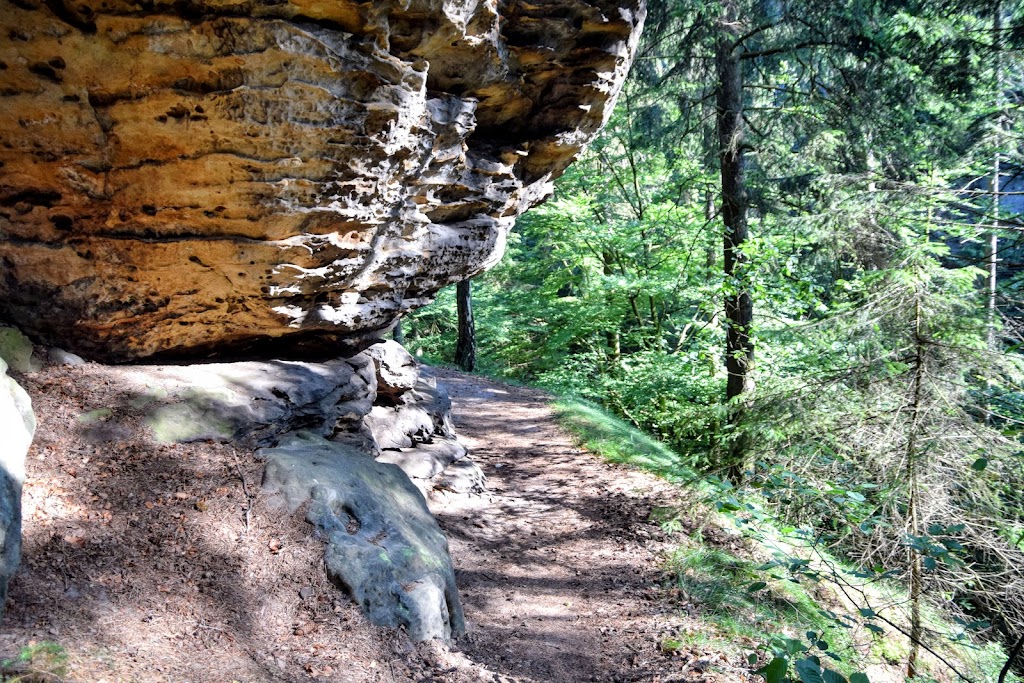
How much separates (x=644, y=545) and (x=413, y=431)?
2911mm

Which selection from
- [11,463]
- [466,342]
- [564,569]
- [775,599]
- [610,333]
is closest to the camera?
[11,463]

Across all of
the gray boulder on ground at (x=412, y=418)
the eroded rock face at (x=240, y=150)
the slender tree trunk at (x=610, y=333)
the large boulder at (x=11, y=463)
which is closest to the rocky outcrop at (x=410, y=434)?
the gray boulder on ground at (x=412, y=418)

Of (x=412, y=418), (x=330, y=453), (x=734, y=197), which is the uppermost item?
(x=734, y=197)

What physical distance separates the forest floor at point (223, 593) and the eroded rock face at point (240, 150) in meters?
0.87

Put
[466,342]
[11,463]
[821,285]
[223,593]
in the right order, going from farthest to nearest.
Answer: [466,342], [821,285], [223,593], [11,463]

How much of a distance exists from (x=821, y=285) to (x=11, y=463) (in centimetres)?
1237

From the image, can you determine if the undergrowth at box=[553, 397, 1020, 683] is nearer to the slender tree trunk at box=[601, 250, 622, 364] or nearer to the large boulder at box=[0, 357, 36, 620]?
the large boulder at box=[0, 357, 36, 620]

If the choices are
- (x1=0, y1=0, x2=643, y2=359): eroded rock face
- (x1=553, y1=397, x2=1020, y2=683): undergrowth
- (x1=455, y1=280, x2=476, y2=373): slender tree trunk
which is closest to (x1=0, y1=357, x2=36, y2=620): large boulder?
(x1=0, y1=0, x2=643, y2=359): eroded rock face

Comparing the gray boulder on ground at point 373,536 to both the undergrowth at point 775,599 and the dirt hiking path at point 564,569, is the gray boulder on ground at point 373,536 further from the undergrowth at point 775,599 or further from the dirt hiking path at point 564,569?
the undergrowth at point 775,599

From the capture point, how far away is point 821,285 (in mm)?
11984

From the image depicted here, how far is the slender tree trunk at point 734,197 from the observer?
9547 millimetres

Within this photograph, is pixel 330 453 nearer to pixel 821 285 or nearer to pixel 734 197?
pixel 734 197

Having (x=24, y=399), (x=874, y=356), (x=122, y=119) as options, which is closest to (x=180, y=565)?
(x=24, y=399)

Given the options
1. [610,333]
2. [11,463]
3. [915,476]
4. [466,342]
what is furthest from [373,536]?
[610,333]
